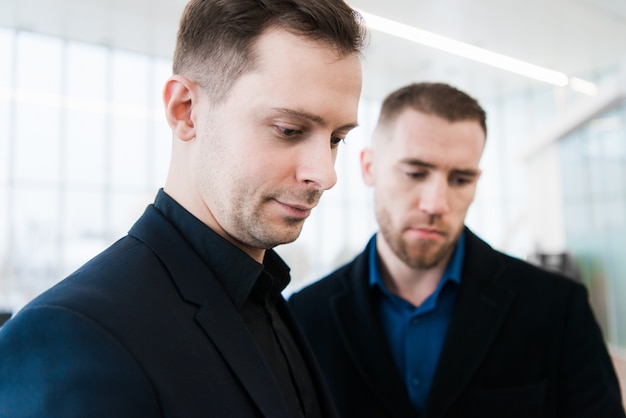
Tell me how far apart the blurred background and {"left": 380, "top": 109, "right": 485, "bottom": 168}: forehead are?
19.1ft

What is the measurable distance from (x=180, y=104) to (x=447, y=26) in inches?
308

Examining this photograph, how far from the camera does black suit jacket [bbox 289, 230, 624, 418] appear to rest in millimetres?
1481

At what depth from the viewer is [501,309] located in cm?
159

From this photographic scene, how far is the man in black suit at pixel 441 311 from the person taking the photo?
4.91 feet

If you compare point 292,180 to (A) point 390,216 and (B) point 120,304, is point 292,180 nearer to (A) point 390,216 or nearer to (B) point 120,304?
(B) point 120,304

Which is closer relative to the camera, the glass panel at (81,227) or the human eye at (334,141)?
the human eye at (334,141)

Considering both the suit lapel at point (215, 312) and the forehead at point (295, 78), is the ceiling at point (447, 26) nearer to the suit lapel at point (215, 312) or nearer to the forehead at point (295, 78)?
the forehead at point (295, 78)

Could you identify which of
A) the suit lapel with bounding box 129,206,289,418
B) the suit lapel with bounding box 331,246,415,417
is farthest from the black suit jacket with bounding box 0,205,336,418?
the suit lapel with bounding box 331,246,415,417

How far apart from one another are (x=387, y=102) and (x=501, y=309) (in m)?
0.83

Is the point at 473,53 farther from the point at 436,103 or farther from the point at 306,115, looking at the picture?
the point at 306,115

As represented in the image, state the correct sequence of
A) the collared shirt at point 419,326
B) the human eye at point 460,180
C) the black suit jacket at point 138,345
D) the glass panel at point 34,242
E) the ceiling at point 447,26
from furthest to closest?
the glass panel at point 34,242
the ceiling at point 447,26
the human eye at point 460,180
the collared shirt at point 419,326
the black suit jacket at point 138,345

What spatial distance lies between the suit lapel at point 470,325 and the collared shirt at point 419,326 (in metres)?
0.05

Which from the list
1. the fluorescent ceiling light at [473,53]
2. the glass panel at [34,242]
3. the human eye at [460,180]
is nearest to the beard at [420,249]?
the human eye at [460,180]

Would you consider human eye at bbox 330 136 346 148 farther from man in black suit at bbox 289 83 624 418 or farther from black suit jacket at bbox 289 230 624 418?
black suit jacket at bbox 289 230 624 418
